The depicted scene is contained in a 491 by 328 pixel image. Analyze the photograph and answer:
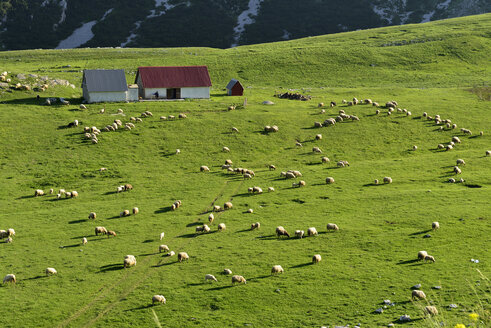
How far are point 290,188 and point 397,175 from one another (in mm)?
11697

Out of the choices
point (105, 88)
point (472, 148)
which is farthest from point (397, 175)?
point (105, 88)

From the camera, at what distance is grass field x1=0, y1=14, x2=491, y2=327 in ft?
90.7

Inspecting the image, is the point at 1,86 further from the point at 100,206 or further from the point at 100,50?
the point at 100,50

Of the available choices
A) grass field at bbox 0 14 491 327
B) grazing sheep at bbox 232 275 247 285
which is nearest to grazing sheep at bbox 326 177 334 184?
grass field at bbox 0 14 491 327

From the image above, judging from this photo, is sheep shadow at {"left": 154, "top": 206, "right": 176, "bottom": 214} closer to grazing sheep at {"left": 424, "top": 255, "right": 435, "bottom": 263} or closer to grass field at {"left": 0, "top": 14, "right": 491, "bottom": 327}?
grass field at {"left": 0, "top": 14, "right": 491, "bottom": 327}

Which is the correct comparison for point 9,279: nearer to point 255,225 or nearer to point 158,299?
point 158,299

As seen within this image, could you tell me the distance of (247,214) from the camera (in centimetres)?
A: 4328

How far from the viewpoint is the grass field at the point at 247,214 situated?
27641 mm

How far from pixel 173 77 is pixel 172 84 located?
1688 mm

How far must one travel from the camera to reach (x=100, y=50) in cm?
13888

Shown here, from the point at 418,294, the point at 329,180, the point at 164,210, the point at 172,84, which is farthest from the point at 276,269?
the point at 172,84

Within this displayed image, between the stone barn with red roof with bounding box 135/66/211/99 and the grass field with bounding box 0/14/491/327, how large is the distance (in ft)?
13.5

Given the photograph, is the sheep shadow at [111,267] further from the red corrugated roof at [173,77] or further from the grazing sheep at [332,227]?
the red corrugated roof at [173,77]

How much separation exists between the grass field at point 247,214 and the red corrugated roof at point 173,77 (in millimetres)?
4985
